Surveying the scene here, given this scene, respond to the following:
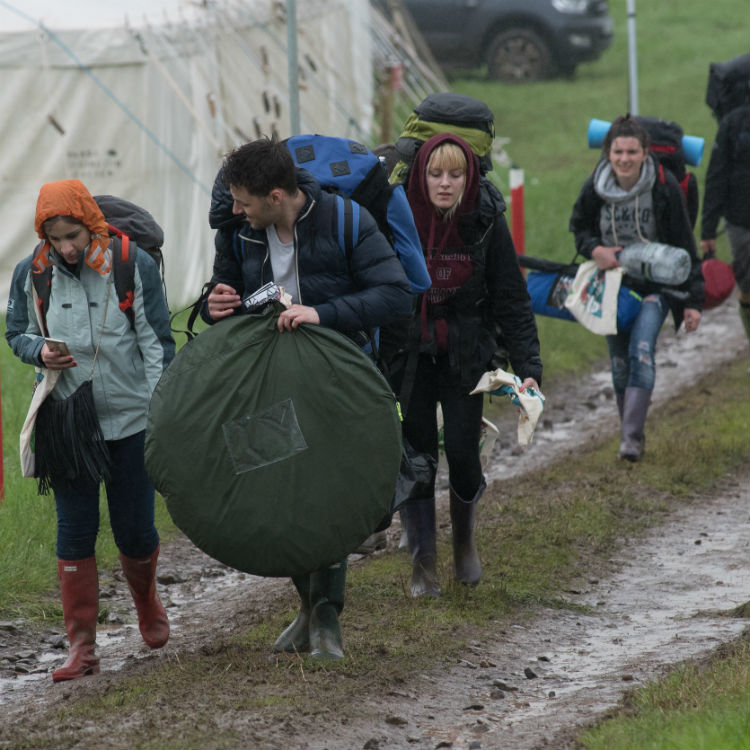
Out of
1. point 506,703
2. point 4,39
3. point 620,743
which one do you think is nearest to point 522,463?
point 506,703

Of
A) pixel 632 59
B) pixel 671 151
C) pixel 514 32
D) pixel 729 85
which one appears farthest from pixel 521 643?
pixel 514 32

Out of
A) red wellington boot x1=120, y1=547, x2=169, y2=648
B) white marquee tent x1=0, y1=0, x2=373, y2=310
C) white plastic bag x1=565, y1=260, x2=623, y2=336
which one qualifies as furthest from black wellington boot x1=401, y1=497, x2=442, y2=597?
white marquee tent x1=0, y1=0, x2=373, y2=310

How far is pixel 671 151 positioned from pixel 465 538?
11.5ft

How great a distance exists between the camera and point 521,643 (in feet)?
19.1

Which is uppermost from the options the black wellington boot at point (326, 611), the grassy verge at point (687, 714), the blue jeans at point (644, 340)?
the blue jeans at point (644, 340)

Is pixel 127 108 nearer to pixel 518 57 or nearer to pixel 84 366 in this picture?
pixel 84 366

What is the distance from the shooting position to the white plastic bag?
341 inches

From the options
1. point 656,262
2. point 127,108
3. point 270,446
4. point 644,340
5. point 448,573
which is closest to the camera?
point 270,446

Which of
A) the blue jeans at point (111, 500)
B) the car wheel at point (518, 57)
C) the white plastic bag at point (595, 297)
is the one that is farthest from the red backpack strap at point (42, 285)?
the car wheel at point (518, 57)

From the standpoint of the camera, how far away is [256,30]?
15.8 m

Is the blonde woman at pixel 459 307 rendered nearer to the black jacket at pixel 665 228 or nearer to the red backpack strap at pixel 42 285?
the red backpack strap at pixel 42 285

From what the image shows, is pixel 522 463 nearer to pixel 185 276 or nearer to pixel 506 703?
pixel 506 703

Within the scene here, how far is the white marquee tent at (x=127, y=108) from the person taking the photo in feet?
45.0

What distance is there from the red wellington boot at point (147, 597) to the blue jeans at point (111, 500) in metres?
0.19
